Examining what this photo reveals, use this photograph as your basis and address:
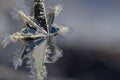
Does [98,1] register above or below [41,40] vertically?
above

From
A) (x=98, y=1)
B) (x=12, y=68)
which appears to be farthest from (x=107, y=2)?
(x=12, y=68)

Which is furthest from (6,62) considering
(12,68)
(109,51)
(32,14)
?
(109,51)

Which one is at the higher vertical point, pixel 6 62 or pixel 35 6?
pixel 35 6

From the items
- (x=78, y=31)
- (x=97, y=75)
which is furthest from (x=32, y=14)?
(x=97, y=75)

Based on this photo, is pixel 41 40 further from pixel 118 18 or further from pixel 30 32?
pixel 118 18

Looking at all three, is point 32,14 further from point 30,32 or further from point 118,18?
point 118,18

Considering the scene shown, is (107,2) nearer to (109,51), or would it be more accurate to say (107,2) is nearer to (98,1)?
(98,1)
